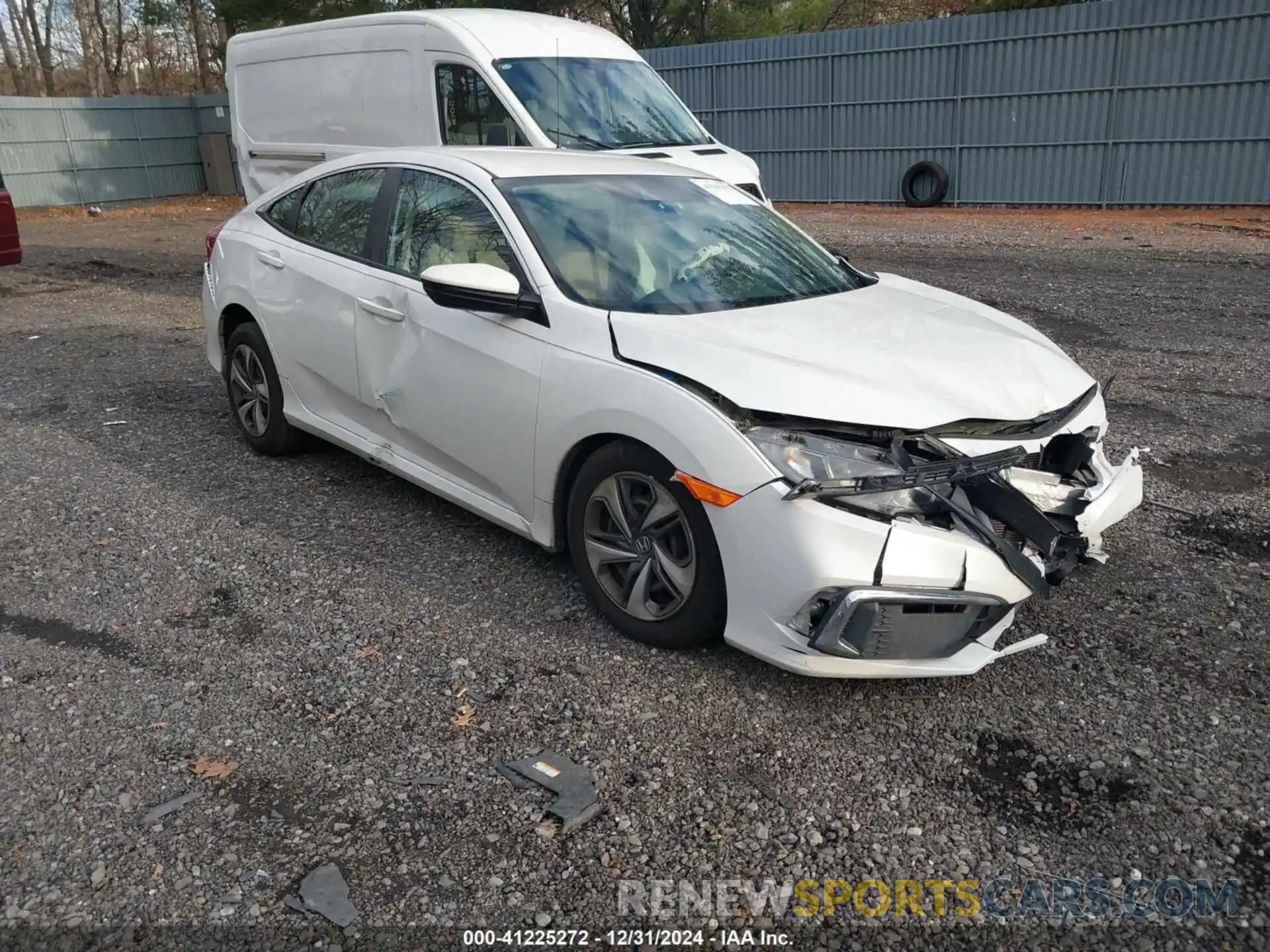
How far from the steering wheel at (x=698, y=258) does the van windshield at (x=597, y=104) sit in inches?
175

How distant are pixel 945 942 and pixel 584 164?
3397 millimetres

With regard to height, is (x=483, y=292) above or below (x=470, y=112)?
below

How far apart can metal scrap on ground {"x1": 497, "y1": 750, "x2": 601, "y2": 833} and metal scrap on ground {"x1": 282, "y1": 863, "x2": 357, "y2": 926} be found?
1.84 feet

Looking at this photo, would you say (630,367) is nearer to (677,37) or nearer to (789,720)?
(789,720)

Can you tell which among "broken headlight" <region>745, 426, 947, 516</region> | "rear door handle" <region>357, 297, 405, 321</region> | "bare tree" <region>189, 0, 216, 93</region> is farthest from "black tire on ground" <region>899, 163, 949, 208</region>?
"bare tree" <region>189, 0, 216, 93</region>

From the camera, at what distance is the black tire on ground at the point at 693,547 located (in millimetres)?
3365

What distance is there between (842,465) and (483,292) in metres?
1.50

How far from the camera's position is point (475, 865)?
2691 mm

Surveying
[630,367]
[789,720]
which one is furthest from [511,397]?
[789,720]

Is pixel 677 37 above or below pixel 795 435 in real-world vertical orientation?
above

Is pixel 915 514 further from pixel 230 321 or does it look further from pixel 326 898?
pixel 230 321

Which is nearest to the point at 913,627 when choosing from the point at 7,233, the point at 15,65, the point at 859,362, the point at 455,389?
the point at 859,362

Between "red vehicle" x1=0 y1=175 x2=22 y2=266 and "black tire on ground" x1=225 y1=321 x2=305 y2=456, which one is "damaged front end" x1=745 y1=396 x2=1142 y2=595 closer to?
"black tire on ground" x1=225 y1=321 x2=305 y2=456

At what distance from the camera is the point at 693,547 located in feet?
11.2
